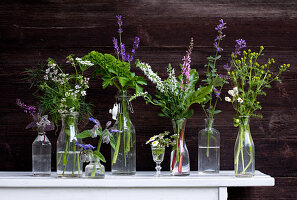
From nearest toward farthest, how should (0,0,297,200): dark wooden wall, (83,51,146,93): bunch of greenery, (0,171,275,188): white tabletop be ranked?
(0,171,275,188): white tabletop, (83,51,146,93): bunch of greenery, (0,0,297,200): dark wooden wall

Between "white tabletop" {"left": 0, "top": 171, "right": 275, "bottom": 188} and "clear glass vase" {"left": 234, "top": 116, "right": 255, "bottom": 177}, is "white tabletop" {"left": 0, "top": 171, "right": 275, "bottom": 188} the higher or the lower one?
the lower one

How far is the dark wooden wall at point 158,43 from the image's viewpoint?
1.58 m

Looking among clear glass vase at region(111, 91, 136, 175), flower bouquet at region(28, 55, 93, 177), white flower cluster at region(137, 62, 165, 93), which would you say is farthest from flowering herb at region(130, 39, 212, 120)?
flower bouquet at region(28, 55, 93, 177)

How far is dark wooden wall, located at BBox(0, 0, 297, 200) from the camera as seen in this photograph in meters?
1.58

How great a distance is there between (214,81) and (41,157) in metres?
0.66

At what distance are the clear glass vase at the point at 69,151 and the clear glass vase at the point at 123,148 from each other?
124 millimetres

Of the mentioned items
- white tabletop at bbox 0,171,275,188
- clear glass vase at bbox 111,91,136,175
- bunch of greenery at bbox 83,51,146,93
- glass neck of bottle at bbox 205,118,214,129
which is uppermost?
bunch of greenery at bbox 83,51,146,93

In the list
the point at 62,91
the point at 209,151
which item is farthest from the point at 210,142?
the point at 62,91

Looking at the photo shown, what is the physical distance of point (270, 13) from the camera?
5.29ft

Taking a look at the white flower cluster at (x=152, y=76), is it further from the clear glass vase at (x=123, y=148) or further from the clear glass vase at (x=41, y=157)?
the clear glass vase at (x=41, y=157)

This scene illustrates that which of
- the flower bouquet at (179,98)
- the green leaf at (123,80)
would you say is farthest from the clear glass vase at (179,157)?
the green leaf at (123,80)

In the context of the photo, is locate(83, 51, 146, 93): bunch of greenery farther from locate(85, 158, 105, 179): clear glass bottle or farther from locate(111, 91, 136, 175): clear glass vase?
locate(85, 158, 105, 179): clear glass bottle

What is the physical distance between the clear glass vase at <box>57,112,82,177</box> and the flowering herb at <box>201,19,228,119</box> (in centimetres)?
48

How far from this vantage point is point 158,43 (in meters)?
1.61
